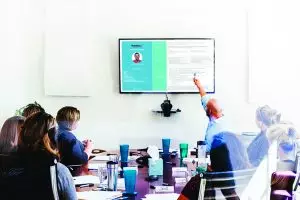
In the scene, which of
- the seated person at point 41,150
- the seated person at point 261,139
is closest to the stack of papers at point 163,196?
the seated person at point 41,150

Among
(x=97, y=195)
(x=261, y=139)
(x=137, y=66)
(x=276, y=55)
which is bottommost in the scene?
(x=97, y=195)

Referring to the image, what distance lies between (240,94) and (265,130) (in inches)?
56.1

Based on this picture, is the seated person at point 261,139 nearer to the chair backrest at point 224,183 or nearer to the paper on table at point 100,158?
the chair backrest at point 224,183

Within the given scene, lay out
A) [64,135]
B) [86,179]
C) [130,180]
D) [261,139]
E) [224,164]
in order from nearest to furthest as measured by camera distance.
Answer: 1. [224,164]
2. [130,180]
3. [86,179]
4. [64,135]
5. [261,139]

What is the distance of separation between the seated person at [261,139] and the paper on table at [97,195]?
2.65 feet

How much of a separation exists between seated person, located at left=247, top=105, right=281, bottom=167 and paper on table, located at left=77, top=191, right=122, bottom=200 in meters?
A: 0.81

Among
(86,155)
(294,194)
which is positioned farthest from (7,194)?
(294,194)

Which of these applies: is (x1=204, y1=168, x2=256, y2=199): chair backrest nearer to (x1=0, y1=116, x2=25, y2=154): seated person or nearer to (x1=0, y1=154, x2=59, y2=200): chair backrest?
(x1=0, y1=154, x2=59, y2=200): chair backrest

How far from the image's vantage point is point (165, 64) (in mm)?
4625

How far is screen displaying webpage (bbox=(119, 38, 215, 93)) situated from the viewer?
4.61m

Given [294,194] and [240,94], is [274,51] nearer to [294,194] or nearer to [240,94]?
[240,94]

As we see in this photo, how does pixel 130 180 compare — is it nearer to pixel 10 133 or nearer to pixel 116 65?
pixel 10 133

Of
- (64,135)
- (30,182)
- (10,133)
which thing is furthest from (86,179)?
(10,133)

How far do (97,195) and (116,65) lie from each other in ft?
8.78
